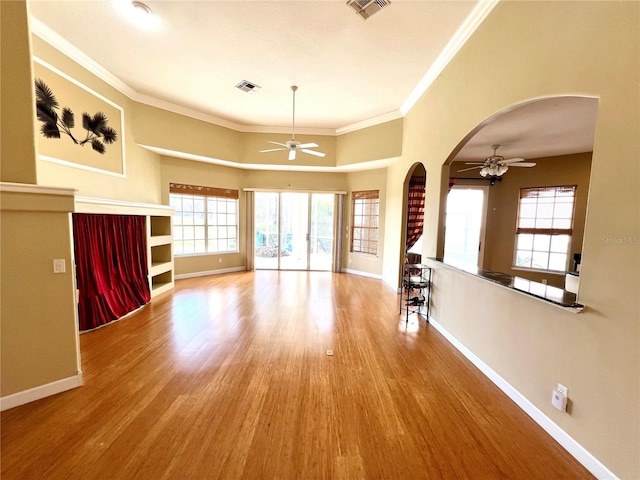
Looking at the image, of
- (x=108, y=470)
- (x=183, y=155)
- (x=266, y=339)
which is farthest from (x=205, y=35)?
(x=108, y=470)

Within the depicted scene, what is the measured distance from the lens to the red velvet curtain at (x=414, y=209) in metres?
5.39

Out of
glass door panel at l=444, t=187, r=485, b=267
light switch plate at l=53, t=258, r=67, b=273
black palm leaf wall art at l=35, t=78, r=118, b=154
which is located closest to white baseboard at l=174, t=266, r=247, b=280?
black palm leaf wall art at l=35, t=78, r=118, b=154

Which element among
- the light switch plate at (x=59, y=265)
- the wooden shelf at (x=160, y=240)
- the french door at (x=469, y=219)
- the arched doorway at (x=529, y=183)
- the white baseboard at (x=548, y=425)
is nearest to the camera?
the white baseboard at (x=548, y=425)

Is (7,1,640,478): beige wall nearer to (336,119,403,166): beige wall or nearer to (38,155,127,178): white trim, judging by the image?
(38,155,127,178): white trim

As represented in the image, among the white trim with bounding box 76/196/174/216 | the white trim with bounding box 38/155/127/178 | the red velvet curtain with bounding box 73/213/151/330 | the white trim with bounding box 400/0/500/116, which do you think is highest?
the white trim with bounding box 400/0/500/116

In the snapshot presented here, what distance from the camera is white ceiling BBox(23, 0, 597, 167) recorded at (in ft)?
8.47

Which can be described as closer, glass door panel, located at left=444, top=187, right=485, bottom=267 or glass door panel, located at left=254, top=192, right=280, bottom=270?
glass door panel, located at left=444, top=187, right=485, bottom=267

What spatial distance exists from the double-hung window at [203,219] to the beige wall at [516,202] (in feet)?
21.0

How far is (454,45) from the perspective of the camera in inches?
113

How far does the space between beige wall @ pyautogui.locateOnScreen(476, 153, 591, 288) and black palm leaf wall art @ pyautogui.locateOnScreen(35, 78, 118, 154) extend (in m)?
7.68

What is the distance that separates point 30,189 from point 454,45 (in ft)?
14.0

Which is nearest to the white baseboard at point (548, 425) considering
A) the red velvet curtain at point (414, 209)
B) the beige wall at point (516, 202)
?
the red velvet curtain at point (414, 209)

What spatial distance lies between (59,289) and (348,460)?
2509mm

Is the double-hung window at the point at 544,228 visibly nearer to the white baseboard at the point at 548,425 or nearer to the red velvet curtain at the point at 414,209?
the red velvet curtain at the point at 414,209
